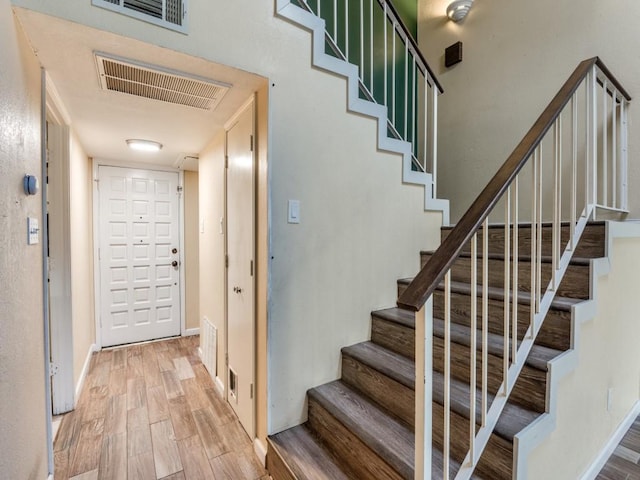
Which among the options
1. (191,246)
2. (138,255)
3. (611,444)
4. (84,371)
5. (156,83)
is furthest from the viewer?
(191,246)

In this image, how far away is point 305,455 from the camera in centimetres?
163

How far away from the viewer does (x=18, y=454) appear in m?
1.25

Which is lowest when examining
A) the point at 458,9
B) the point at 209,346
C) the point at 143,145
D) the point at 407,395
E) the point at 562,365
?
the point at 209,346

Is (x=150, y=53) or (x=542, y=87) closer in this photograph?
(x=150, y=53)

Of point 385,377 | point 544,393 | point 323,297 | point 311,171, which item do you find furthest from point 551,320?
point 311,171

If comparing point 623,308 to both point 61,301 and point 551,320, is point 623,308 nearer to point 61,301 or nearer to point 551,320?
point 551,320

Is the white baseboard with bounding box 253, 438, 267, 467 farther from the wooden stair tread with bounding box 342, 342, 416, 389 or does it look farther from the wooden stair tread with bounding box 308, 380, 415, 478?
the wooden stair tread with bounding box 342, 342, 416, 389

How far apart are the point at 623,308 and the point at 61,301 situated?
12.0 ft

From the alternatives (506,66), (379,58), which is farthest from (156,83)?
(506,66)

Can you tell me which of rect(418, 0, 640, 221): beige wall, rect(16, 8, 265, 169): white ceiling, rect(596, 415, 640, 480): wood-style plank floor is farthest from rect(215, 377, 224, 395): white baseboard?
rect(418, 0, 640, 221): beige wall

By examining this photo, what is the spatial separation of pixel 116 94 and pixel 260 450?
2.25 m

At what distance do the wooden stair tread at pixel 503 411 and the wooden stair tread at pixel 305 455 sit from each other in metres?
0.62

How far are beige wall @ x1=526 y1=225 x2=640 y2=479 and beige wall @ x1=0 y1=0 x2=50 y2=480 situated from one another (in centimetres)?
200

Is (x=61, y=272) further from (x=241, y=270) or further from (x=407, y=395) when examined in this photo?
(x=407, y=395)
